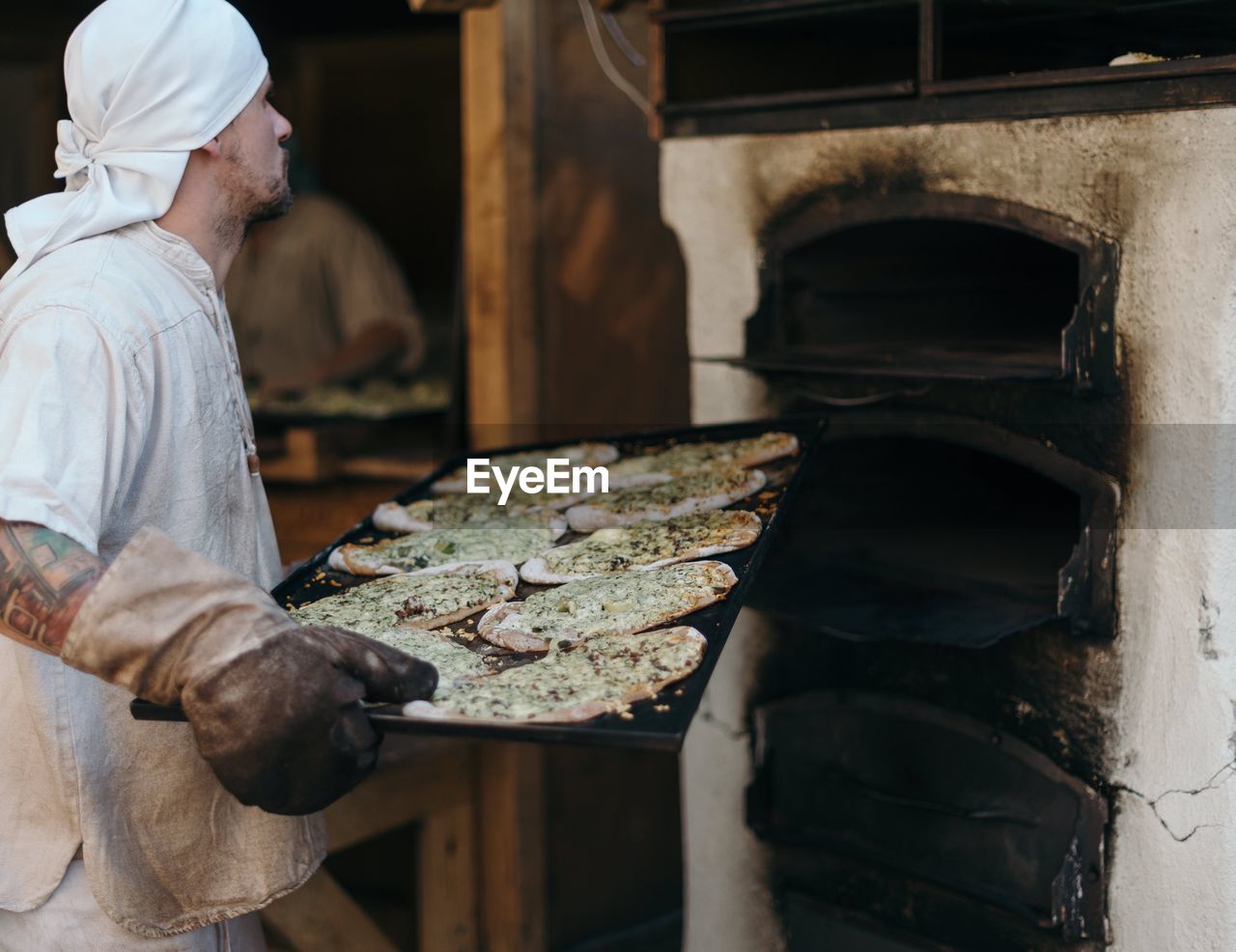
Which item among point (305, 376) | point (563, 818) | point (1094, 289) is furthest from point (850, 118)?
point (305, 376)

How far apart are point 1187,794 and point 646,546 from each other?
1150 mm

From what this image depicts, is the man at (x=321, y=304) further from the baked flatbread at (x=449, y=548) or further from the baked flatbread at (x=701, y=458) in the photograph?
the baked flatbread at (x=449, y=548)

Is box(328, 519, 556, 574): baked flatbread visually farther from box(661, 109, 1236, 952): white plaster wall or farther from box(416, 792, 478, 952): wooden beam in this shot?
box(416, 792, 478, 952): wooden beam

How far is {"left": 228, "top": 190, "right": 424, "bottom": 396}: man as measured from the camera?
579 cm

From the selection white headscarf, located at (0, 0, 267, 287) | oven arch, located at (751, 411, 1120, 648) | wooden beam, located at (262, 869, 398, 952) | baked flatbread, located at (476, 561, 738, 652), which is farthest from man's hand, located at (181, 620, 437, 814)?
wooden beam, located at (262, 869, 398, 952)

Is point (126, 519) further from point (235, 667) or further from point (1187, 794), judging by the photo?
point (1187, 794)

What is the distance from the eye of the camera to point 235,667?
1.79 m

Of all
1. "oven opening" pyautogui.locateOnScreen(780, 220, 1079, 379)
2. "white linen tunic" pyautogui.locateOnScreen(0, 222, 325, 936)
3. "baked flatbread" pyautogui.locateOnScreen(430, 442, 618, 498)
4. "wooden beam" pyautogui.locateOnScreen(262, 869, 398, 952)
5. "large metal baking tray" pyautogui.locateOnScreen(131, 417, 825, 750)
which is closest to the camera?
"large metal baking tray" pyautogui.locateOnScreen(131, 417, 825, 750)

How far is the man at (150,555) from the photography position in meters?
1.83

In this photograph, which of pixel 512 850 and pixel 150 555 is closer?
pixel 150 555

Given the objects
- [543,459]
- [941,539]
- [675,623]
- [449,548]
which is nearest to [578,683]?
[675,623]

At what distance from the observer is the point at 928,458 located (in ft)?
12.7

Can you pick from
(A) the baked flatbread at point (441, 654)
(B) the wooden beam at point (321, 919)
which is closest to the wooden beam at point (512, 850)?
(B) the wooden beam at point (321, 919)

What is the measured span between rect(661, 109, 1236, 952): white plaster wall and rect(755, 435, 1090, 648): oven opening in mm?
181
